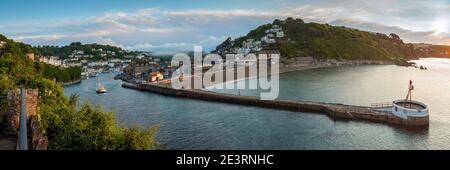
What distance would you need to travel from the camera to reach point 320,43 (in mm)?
93375

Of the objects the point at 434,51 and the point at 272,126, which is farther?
the point at 434,51

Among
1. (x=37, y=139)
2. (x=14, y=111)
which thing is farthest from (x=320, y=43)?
(x=37, y=139)

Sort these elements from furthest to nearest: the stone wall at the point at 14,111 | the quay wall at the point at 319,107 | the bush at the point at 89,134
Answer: the quay wall at the point at 319,107, the bush at the point at 89,134, the stone wall at the point at 14,111

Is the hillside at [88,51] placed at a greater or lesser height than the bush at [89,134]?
greater

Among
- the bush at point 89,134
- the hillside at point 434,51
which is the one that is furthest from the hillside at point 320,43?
the bush at point 89,134

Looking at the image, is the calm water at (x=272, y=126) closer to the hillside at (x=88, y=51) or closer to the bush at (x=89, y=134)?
the bush at (x=89, y=134)

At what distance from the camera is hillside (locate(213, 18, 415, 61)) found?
3543 inches

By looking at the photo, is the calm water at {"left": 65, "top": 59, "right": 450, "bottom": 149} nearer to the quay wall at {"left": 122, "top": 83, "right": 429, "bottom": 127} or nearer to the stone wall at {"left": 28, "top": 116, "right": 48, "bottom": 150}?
the quay wall at {"left": 122, "top": 83, "right": 429, "bottom": 127}

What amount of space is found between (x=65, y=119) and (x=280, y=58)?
72.3 metres

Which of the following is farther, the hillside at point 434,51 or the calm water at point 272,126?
the hillside at point 434,51

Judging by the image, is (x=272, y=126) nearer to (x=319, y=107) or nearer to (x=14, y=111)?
(x=319, y=107)

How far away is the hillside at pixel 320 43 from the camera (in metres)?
90.0

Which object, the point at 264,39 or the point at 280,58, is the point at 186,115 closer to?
the point at 280,58

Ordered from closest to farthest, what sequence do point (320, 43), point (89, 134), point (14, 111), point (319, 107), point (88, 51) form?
1. point (14, 111)
2. point (89, 134)
3. point (319, 107)
4. point (320, 43)
5. point (88, 51)
